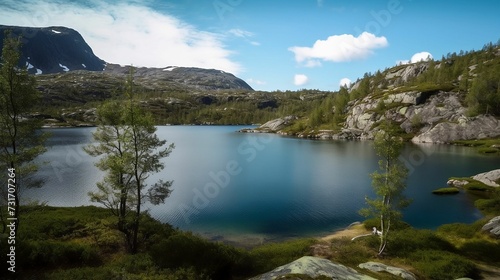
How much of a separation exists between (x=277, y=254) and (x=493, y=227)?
1279 inches

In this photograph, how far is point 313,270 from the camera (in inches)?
719

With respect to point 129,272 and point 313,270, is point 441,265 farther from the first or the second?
point 129,272

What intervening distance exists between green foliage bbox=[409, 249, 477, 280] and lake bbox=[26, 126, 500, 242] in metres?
14.5

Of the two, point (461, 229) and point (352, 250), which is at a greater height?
point (461, 229)

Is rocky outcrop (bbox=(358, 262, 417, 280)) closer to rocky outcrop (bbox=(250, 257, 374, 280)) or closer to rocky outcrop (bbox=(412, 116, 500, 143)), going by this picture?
rocky outcrop (bbox=(250, 257, 374, 280))

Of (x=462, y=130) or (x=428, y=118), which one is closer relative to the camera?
(x=462, y=130)

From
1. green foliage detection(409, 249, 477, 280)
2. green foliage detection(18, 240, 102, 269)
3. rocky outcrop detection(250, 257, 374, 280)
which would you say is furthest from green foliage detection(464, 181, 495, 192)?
green foliage detection(18, 240, 102, 269)

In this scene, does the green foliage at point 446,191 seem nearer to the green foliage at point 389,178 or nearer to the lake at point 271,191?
the lake at point 271,191

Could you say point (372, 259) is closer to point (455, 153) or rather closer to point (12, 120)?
point (12, 120)

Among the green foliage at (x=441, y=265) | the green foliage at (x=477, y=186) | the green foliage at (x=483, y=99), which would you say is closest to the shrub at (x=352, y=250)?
the green foliage at (x=441, y=265)

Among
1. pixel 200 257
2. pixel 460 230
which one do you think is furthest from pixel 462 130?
pixel 200 257

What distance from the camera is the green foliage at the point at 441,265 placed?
28266mm

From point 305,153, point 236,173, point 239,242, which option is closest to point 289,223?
point 239,242

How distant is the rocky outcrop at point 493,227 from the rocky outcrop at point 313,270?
32.8m
